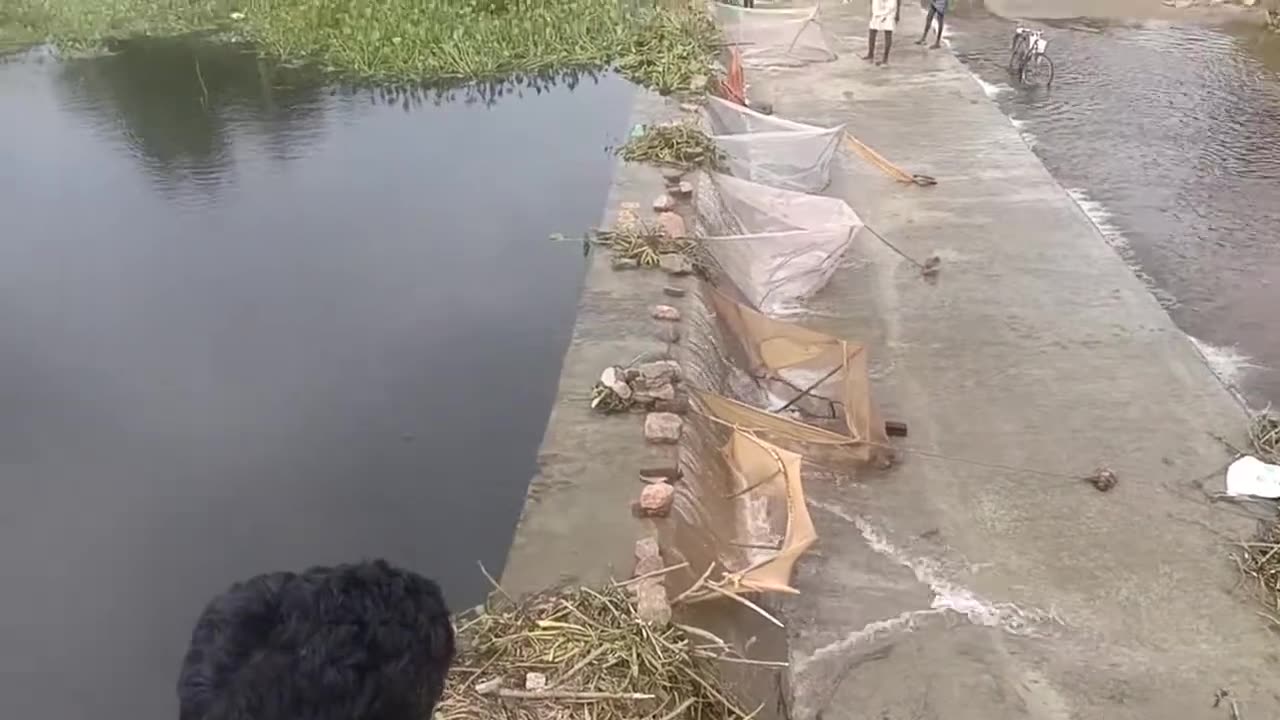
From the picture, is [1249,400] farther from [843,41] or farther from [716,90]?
[843,41]

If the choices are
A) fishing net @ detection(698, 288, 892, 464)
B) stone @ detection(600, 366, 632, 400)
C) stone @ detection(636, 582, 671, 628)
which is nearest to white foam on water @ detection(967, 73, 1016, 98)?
fishing net @ detection(698, 288, 892, 464)

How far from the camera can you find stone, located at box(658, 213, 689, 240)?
27.1 ft

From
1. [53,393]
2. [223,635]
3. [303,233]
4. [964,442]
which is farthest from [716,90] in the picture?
[223,635]

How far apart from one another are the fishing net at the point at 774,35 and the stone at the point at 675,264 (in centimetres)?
653

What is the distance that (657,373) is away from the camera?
6.20 meters

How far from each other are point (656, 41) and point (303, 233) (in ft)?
20.8

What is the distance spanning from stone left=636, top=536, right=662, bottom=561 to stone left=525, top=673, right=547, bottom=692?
33.2 inches

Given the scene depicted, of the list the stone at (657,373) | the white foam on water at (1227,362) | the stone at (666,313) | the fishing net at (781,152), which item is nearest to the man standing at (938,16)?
the fishing net at (781,152)

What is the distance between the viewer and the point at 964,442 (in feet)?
21.5

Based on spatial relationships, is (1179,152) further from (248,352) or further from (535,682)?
(535,682)

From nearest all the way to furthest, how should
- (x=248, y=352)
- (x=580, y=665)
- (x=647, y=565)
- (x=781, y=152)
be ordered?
(x=580, y=665), (x=647, y=565), (x=248, y=352), (x=781, y=152)

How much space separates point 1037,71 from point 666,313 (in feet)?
27.7

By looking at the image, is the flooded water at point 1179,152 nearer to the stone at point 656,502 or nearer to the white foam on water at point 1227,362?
the white foam on water at point 1227,362

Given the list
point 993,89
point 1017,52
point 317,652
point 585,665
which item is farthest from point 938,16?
point 317,652
